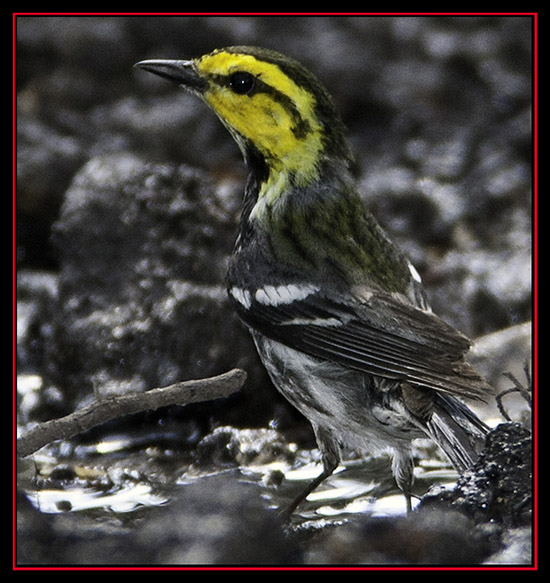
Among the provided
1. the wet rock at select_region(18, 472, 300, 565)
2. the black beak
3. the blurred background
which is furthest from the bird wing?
the black beak

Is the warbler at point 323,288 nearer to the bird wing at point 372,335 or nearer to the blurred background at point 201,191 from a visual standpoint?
the bird wing at point 372,335

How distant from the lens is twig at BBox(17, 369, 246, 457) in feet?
16.1

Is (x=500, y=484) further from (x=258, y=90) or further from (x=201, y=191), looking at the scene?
(x=201, y=191)

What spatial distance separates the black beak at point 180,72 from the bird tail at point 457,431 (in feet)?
7.54

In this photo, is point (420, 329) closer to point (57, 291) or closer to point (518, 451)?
point (518, 451)

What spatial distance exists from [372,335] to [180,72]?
2.00 meters

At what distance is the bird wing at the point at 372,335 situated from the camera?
486 centimetres

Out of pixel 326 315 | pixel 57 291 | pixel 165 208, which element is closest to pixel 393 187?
pixel 165 208

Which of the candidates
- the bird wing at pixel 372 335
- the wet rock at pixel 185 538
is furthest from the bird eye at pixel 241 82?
the wet rock at pixel 185 538

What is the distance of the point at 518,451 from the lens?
491cm

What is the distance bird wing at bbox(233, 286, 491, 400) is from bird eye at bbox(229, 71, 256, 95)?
45.8 inches

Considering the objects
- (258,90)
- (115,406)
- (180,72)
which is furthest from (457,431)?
(180,72)

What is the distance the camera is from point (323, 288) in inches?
213

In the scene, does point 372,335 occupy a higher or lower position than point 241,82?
lower
